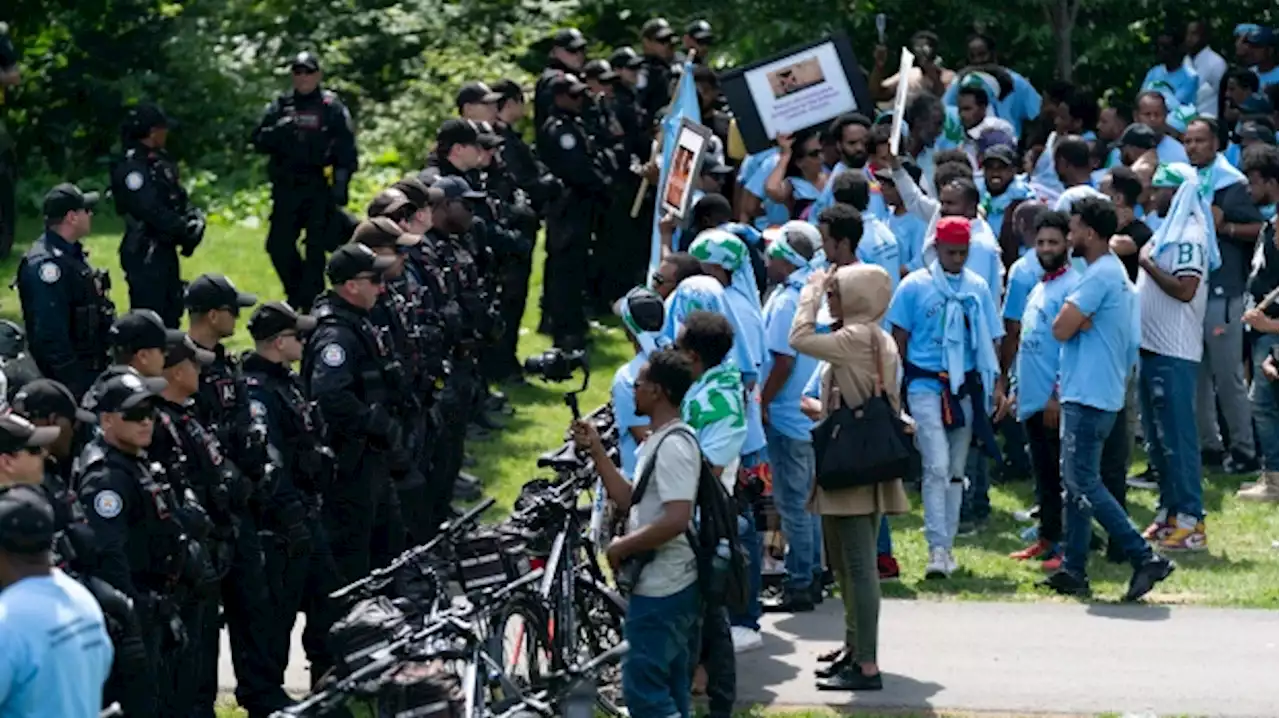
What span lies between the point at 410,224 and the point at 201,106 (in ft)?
34.5

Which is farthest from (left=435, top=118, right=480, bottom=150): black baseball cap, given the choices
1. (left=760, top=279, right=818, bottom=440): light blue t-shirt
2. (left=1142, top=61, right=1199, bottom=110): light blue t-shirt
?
(left=1142, top=61, right=1199, bottom=110): light blue t-shirt

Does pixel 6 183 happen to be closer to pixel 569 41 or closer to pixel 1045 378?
pixel 569 41

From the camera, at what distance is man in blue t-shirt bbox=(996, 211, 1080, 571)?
13.7 meters

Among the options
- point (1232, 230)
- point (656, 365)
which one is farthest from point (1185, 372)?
point (656, 365)

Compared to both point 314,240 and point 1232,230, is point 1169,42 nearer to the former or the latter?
point 1232,230

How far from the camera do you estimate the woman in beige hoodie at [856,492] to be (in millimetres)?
11594

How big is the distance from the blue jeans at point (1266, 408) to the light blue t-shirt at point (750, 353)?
14.3 ft

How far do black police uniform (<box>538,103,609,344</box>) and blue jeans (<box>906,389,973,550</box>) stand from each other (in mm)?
5268

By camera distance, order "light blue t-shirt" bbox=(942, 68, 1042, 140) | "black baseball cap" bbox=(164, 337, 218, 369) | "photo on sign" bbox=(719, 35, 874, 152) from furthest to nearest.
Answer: "light blue t-shirt" bbox=(942, 68, 1042, 140), "photo on sign" bbox=(719, 35, 874, 152), "black baseball cap" bbox=(164, 337, 218, 369)

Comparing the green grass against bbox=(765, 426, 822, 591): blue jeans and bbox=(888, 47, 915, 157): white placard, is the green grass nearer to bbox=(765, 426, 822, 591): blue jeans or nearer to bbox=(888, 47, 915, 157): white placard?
bbox=(765, 426, 822, 591): blue jeans

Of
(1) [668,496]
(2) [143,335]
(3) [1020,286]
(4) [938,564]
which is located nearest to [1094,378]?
(4) [938,564]

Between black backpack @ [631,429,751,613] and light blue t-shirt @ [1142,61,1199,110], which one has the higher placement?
light blue t-shirt @ [1142,61,1199,110]

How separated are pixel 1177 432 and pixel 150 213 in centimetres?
673

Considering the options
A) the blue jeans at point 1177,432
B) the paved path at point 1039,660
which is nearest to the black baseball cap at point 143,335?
the paved path at point 1039,660
